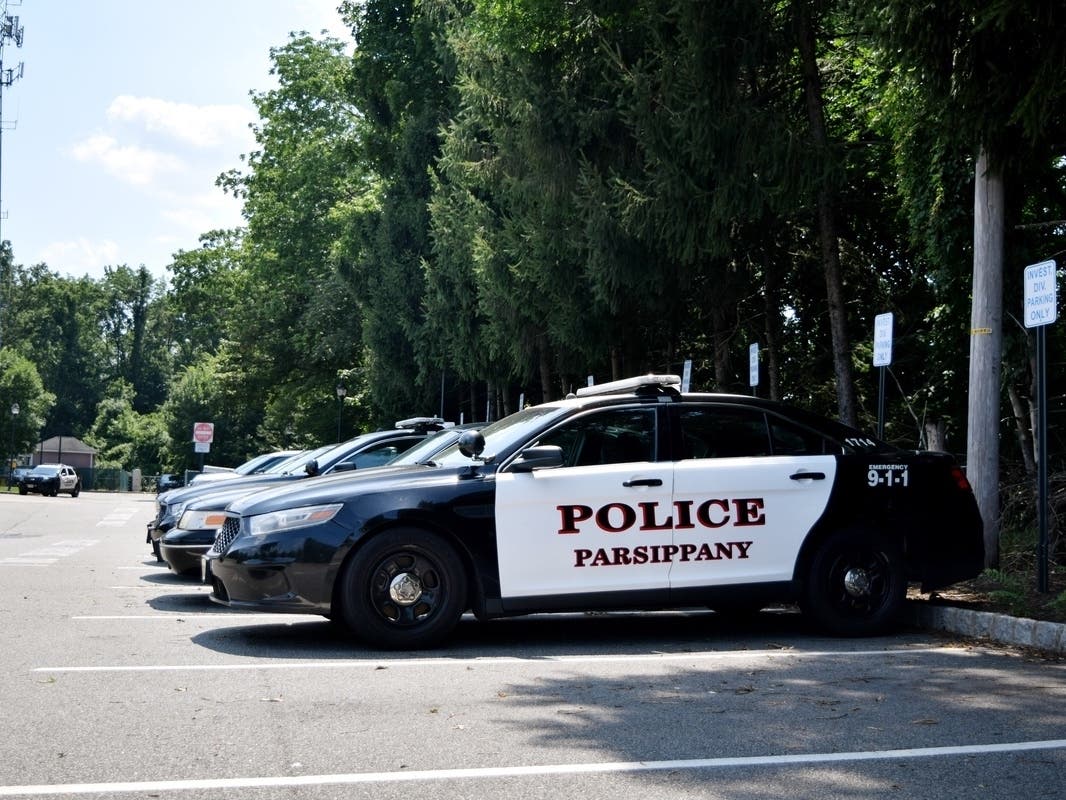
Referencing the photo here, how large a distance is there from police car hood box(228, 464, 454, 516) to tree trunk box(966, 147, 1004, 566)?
505 centimetres

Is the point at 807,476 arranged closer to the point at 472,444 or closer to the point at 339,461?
the point at 472,444

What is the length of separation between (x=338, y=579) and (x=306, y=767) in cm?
326

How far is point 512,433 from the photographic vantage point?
9.23 m

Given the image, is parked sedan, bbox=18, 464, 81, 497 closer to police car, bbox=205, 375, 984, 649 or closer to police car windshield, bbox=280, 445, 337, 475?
police car windshield, bbox=280, 445, 337, 475

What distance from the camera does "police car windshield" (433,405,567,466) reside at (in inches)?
357

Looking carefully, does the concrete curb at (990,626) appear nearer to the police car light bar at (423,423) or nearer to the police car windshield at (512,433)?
the police car windshield at (512,433)

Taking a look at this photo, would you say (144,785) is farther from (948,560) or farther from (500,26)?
(500,26)

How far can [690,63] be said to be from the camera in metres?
15.9

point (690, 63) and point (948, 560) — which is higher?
point (690, 63)

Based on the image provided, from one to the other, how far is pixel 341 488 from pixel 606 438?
1.85 metres

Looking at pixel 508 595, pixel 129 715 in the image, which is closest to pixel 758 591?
pixel 508 595

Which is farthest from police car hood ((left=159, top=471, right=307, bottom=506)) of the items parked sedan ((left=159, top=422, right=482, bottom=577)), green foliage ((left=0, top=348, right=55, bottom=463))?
green foliage ((left=0, top=348, right=55, bottom=463))

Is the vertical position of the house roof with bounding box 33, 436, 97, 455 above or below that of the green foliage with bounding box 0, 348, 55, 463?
below

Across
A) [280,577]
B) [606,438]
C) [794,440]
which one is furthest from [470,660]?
[794,440]
